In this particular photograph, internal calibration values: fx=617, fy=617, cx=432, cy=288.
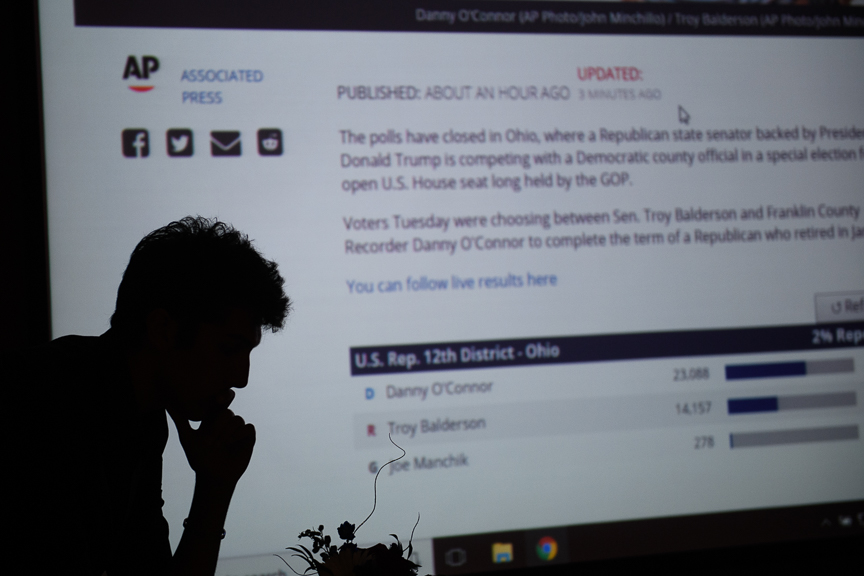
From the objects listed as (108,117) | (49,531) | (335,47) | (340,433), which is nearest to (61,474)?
(49,531)

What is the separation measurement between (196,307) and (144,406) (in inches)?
8.2

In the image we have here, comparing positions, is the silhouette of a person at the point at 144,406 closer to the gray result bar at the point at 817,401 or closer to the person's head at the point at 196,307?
the person's head at the point at 196,307

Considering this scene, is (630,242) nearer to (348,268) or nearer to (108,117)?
(348,268)

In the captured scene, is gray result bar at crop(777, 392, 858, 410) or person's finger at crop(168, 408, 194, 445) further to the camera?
gray result bar at crop(777, 392, 858, 410)

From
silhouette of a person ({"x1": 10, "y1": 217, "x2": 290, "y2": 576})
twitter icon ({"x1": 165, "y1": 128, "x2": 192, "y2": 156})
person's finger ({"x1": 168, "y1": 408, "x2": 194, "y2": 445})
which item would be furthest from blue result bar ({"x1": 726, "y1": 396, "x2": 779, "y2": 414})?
twitter icon ({"x1": 165, "y1": 128, "x2": 192, "y2": 156})

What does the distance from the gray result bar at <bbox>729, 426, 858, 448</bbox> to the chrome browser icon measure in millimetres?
580

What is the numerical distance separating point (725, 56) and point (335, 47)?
1.16 metres

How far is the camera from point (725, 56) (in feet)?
6.07

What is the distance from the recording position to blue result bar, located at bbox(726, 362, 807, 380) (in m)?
1.78
